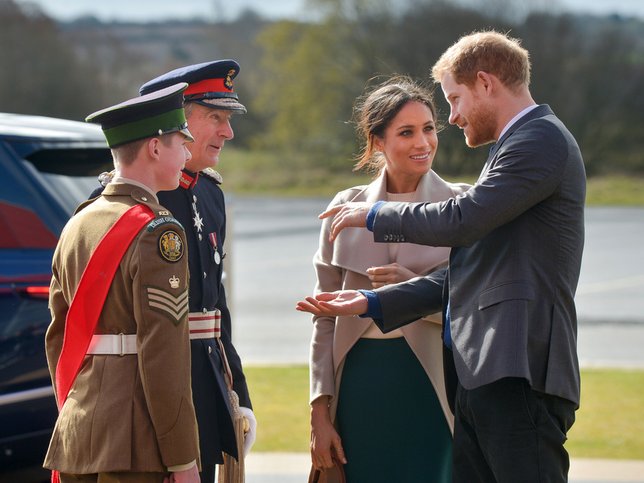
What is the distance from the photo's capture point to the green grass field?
5.93m

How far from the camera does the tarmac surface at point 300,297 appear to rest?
5.47 m

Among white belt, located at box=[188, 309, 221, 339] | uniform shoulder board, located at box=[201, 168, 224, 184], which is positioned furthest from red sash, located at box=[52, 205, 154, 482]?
uniform shoulder board, located at box=[201, 168, 224, 184]

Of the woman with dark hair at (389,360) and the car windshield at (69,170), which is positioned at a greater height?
the car windshield at (69,170)

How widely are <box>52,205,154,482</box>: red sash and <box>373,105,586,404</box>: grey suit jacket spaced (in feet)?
2.66

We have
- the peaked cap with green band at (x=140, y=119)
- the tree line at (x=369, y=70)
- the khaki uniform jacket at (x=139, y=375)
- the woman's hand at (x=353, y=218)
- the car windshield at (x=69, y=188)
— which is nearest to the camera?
the khaki uniform jacket at (x=139, y=375)

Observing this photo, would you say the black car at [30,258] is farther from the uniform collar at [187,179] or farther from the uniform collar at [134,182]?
the uniform collar at [134,182]

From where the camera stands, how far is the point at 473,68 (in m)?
3.07

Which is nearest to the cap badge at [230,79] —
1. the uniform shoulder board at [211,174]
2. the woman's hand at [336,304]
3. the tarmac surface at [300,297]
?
the uniform shoulder board at [211,174]

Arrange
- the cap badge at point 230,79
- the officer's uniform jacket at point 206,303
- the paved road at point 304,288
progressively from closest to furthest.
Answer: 1. the officer's uniform jacket at point 206,303
2. the cap badge at point 230,79
3. the paved road at point 304,288

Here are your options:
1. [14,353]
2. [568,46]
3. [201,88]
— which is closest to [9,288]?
[14,353]

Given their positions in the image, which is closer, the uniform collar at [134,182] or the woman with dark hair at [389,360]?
the uniform collar at [134,182]

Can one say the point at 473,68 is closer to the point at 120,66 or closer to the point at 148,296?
the point at 148,296

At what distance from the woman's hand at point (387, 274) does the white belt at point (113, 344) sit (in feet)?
3.68

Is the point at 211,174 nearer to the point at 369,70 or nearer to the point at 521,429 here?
the point at 521,429
